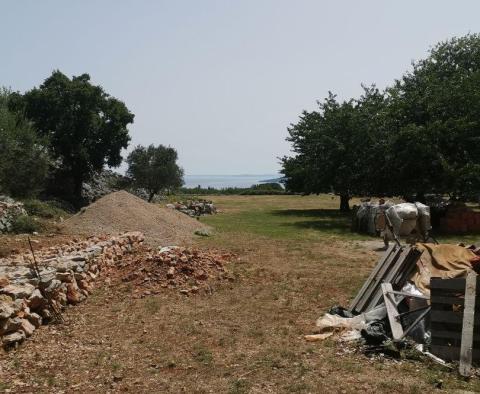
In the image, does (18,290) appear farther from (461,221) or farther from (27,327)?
(461,221)

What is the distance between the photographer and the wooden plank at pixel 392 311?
6.81 metres

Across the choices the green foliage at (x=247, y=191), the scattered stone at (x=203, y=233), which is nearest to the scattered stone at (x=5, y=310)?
the scattered stone at (x=203, y=233)

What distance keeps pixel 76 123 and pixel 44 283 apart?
30967 mm

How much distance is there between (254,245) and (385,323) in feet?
33.7

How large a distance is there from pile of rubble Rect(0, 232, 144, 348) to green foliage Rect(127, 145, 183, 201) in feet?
83.8

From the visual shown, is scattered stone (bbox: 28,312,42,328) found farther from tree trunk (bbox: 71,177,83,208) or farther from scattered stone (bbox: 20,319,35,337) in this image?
tree trunk (bbox: 71,177,83,208)

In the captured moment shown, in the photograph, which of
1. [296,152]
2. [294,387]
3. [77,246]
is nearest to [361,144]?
[296,152]

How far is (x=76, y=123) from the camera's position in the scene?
37.0 metres

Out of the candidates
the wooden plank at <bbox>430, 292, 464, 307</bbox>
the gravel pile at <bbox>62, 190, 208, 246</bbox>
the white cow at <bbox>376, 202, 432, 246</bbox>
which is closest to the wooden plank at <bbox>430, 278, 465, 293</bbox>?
the wooden plank at <bbox>430, 292, 464, 307</bbox>

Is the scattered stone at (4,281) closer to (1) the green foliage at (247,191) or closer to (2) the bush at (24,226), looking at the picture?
(2) the bush at (24,226)

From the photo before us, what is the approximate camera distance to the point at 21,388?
19.0 feet

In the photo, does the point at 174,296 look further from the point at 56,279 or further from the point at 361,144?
the point at 361,144

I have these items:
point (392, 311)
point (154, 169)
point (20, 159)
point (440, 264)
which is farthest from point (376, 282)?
point (154, 169)

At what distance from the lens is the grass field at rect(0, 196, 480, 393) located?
5.75m
